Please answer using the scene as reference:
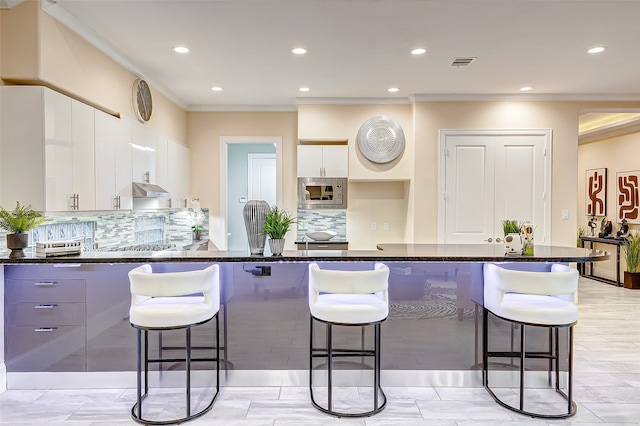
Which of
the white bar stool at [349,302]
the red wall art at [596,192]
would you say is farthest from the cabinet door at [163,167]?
the red wall art at [596,192]

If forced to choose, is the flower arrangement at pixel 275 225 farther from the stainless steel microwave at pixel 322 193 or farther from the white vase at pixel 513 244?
the stainless steel microwave at pixel 322 193

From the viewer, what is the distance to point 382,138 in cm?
528

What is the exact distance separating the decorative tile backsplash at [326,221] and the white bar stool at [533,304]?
3119mm

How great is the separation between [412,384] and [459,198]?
2.89m

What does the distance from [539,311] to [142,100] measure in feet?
13.4

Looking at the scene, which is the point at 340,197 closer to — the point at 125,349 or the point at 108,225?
the point at 108,225

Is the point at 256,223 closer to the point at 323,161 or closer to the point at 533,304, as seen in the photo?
the point at 533,304

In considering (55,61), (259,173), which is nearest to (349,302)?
(55,61)

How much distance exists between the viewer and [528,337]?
2.90 m

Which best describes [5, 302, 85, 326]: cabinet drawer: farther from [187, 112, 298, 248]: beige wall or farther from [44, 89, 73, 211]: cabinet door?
[187, 112, 298, 248]: beige wall

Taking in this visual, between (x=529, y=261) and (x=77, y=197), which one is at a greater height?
(x=77, y=197)

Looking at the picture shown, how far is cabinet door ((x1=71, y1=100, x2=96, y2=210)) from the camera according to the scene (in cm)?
304

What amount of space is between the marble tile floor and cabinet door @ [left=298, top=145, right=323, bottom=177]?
3106 mm

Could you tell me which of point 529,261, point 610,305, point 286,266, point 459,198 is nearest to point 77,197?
point 286,266
